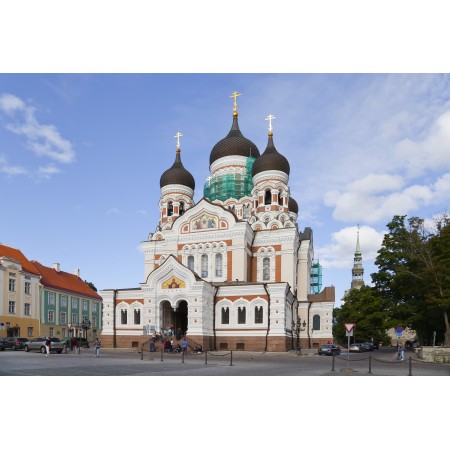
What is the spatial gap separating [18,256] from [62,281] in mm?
8606

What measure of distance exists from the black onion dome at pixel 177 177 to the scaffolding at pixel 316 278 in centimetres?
2595

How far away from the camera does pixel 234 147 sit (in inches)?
2117

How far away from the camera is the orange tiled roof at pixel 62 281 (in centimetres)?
5720

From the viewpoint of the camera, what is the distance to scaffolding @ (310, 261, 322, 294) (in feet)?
227

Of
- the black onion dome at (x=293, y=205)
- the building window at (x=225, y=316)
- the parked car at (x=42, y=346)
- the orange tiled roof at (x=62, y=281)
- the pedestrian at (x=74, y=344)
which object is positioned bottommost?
the pedestrian at (x=74, y=344)

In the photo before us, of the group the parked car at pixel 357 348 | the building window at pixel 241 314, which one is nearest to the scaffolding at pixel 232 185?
the building window at pixel 241 314

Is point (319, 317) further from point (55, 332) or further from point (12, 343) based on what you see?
point (55, 332)

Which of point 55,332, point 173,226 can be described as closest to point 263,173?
point 173,226

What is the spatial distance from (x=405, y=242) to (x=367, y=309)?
26208 millimetres

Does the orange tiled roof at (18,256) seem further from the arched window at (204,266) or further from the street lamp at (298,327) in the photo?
the street lamp at (298,327)

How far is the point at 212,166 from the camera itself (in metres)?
55.2

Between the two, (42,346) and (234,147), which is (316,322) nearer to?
(234,147)

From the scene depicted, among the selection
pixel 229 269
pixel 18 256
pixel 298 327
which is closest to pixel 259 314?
pixel 229 269

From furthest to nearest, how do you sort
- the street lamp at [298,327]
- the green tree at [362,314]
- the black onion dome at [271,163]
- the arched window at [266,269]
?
the green tree at [362,314], the black onion dome at [271,163], the street lamp at [298,327], the arched window at [266,269]
